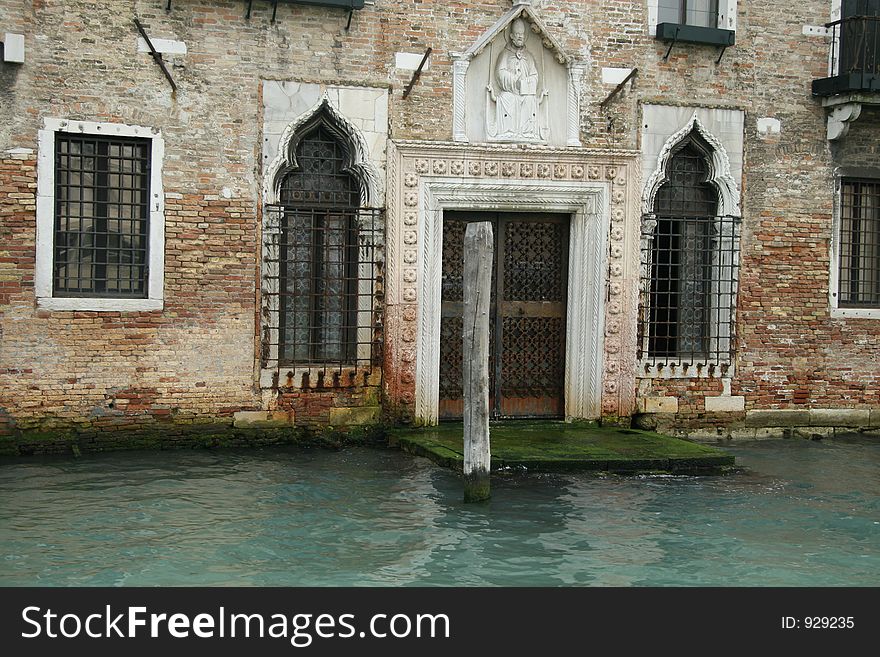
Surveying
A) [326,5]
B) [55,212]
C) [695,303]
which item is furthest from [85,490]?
[695,303]

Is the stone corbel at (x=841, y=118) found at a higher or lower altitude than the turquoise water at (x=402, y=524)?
higher

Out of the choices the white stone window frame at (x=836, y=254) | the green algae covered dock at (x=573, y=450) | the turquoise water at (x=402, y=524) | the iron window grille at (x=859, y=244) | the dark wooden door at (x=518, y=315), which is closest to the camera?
the turquoise water at (x=402, y=524)

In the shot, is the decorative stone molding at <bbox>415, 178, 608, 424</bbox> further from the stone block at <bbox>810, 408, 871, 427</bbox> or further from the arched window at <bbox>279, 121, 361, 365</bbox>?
the stone block at <bbox>810, 408, 871, 427</bbox>

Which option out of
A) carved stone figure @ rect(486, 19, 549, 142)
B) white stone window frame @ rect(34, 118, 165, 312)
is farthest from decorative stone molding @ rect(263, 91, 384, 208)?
carved stone figure @ rect(486, 19, 549, 142)

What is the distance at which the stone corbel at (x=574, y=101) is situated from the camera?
11.7 metres

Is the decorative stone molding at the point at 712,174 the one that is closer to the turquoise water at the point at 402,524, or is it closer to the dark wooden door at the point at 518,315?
the dark wooden door at the point at 518,315

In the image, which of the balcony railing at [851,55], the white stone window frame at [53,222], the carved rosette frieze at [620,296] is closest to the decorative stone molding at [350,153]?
the white stone window frame at [53,222]

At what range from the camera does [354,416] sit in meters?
11.3

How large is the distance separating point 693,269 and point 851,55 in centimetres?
271

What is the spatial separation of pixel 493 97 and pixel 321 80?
168cm

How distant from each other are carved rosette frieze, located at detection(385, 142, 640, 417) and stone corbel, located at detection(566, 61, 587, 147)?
0.15m

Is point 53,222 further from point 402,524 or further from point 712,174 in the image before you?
point 712,174

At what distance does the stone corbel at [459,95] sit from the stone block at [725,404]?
3.68m

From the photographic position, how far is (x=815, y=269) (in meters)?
12.5
